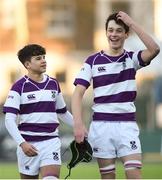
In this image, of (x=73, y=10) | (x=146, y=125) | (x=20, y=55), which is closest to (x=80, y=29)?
(x=73, y=10)

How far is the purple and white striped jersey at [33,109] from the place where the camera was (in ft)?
34.7

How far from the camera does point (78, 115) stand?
1023cm

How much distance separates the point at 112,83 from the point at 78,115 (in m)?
0.50

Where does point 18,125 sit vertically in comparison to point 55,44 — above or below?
above

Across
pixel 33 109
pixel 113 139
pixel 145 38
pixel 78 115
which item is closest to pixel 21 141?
pixel 33 109

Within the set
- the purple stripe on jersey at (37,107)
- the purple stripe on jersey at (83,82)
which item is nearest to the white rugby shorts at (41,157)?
the purple stripe on jersey at (37,107)

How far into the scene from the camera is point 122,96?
10414mm

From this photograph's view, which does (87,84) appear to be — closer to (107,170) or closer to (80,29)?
(107,170)

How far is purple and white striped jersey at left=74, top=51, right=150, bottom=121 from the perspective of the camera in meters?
10.4

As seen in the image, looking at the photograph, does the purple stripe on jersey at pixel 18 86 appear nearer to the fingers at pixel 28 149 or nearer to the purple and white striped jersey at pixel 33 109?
the purple and white striped jersey at pixel 33 109

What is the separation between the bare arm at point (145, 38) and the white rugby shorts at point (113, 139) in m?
0.70

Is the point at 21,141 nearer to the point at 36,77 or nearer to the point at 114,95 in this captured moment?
the point at 36,77

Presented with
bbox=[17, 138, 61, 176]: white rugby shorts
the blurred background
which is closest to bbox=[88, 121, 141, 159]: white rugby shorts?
bbox=[17, 138, 61, 176]: white rugby shorts

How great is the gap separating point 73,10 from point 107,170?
37097 millimetres
